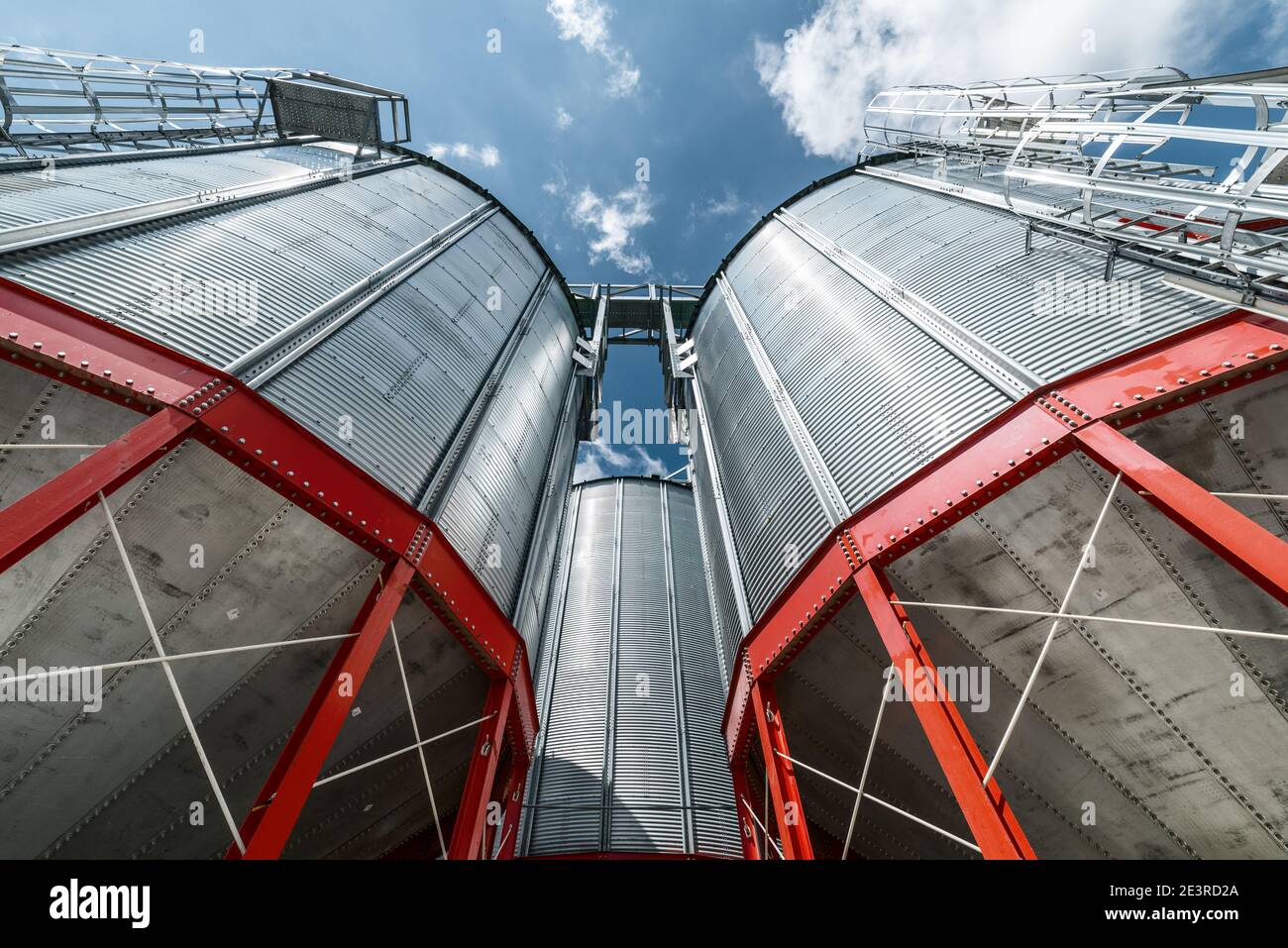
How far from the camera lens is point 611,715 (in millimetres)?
14039

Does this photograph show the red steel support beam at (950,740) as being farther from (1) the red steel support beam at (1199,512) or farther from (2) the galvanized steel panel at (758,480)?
(1) the red steel support beam at (1199,512)

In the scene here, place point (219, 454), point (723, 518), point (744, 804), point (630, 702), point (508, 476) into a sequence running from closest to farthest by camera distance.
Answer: point (219, 454) < point (744, 804) < point (508, 476) < point (723, 518) < point (630, 702)

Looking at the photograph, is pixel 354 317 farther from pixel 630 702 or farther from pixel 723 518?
pixel 630 702

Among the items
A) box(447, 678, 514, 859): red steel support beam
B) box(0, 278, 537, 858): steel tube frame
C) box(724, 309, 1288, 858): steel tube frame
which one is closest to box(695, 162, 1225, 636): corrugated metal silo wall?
box(724, 309, 1288, 858): steel tube frame

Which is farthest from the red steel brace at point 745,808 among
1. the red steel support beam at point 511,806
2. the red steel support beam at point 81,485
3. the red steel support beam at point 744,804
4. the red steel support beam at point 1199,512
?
the red steel support beam at point 81,485

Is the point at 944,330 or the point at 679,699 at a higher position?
the point at 944,330

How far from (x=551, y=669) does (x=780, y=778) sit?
8528 mm

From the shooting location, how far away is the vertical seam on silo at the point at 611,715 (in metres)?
11.9

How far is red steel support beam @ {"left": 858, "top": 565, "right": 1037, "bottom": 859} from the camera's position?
5.22m

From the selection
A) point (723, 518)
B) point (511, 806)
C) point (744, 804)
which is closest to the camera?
point (511, 806)

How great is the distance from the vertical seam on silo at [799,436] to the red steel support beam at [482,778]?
525cm


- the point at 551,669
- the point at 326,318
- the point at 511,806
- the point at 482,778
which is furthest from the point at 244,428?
the point at 551,669

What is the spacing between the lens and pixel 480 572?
9336mm
